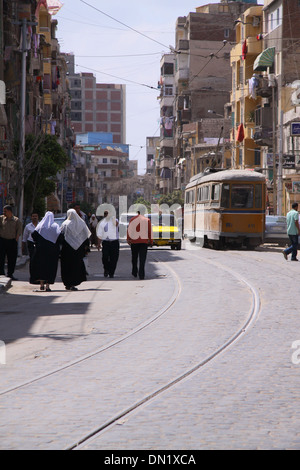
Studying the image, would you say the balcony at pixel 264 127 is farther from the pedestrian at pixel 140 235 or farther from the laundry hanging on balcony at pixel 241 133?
the pedestrian at pixel 140 235

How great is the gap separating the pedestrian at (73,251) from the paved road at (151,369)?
0.64m

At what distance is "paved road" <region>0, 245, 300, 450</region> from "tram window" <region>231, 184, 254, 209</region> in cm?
1721

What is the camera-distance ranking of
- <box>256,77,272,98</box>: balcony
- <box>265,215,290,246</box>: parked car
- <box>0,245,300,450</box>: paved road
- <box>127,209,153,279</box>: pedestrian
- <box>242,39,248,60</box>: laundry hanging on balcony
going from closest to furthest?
1. <box>0,245,300,450</box>: paved road
2. <box>127,209,153,279</box>: pedestrian
3. <box>265,215,290,246</box>: parked car
4. <box>256,77,272,98</box>: balcony
5. <box>242,39,248,60</box>: laundry hanging on balcony

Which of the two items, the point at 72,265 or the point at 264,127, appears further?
the point at 264,127

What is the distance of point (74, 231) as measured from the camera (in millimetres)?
17906

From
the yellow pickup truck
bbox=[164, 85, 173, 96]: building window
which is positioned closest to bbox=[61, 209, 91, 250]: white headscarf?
the yellow pickup truck

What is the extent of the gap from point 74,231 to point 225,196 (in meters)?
17.1

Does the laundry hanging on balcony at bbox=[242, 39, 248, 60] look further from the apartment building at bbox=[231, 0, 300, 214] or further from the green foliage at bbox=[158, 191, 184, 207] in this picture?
the green foliage at bbox=[158, 191, 184, 207]

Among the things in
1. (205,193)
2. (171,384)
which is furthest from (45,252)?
(205,193)

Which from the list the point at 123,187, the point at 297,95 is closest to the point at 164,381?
the point at 297,95

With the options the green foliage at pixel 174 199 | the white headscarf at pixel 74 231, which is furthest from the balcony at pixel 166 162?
the white headscarf at pixel 74 231

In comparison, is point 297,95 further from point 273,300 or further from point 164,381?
point 164,381

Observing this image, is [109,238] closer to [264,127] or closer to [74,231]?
[74,231]

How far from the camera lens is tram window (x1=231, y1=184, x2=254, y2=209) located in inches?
1357
